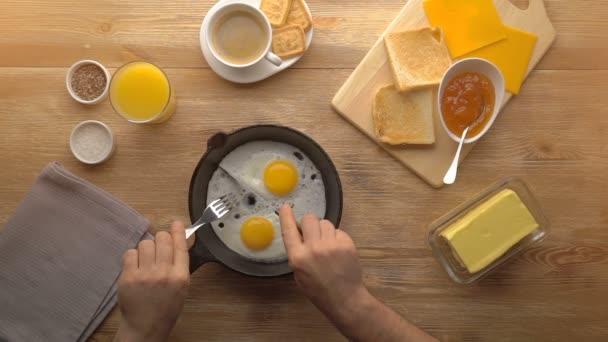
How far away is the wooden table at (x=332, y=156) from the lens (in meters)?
1.56

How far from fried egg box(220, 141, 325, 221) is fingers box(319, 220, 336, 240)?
14 cm

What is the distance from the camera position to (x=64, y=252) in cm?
154

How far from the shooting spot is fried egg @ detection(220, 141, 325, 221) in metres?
1.52

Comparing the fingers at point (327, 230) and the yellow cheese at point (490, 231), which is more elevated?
the fingers at point (327, 230)

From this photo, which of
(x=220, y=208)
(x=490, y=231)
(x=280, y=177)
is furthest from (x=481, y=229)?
(x=220, y=208)

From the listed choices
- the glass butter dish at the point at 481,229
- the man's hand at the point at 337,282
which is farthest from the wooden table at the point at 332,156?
the man's hand at the point at 337,282

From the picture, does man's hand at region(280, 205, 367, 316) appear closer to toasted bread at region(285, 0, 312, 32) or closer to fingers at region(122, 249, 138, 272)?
fingers at region(122, 249, 138, 272)

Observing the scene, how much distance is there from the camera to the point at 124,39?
1.59 metres

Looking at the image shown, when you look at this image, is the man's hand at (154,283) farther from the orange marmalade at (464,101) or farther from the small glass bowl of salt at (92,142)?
the orange marmalade at (464,101)

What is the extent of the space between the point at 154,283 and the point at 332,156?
1.97ft

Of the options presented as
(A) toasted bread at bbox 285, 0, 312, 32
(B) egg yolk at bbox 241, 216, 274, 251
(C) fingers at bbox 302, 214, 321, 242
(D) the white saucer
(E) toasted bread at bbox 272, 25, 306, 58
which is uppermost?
(A) toasted bread at bbox 285, 0, 312, 32

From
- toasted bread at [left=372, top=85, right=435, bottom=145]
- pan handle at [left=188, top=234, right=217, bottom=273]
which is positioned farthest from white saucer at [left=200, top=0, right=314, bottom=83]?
pan handle at [left=188, top=234, right=217, bottom=273]

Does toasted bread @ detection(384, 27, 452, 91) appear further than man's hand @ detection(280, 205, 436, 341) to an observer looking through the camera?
Yes

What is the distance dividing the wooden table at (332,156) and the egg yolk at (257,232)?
0.42 feet
